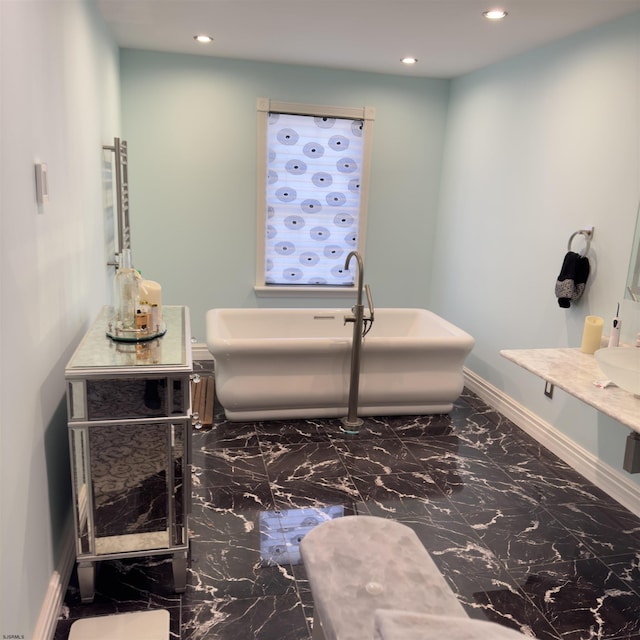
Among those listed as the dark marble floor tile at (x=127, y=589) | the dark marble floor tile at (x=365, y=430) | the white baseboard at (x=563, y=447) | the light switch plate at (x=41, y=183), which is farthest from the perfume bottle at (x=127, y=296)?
the white baseboard at (x=563, y=447)

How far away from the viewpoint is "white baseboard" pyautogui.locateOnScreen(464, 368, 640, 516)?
282 centimetres

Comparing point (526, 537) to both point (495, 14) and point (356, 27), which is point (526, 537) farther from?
point (356, 27)

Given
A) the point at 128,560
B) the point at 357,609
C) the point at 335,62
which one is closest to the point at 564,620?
the point at 357,609

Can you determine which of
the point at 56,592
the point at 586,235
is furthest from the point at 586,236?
the point at 56,592

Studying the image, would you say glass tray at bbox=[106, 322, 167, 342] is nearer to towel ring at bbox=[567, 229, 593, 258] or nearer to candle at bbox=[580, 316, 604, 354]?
candle at bbox=[580, 316, 604, 354]

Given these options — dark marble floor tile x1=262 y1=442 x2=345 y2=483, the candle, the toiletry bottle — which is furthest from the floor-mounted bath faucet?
the toiletry bottle

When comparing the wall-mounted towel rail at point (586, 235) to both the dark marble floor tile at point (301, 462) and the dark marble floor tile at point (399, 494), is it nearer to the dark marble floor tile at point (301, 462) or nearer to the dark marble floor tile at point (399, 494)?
the dark marble floor tile at point (399, 494)

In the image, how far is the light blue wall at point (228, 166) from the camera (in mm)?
4348

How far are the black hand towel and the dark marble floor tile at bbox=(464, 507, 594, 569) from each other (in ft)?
3.87

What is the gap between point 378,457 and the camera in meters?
3.22

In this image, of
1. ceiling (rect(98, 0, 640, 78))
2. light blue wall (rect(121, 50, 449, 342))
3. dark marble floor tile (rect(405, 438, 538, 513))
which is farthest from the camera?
light blue wall (rect(121, 50, 449, 342))

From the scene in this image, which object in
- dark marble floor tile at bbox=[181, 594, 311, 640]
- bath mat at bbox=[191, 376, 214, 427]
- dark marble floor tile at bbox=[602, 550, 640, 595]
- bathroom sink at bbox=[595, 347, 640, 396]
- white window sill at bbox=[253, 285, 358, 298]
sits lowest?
dark marble floor tile at bbox=[181, 594, 311, 640]

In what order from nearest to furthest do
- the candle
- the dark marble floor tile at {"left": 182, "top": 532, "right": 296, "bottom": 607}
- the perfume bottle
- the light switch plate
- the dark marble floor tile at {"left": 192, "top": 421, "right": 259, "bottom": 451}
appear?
the light switch plate
the dark marble floor tile at {"left": 182, "top": 532, "right": 296, "bottom": 607}
the perfume bottle
the candle
the dark marble floor tile at {"left": 192, "top": 421, "right": 259, "bottom": 451}

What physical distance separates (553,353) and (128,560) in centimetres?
209
